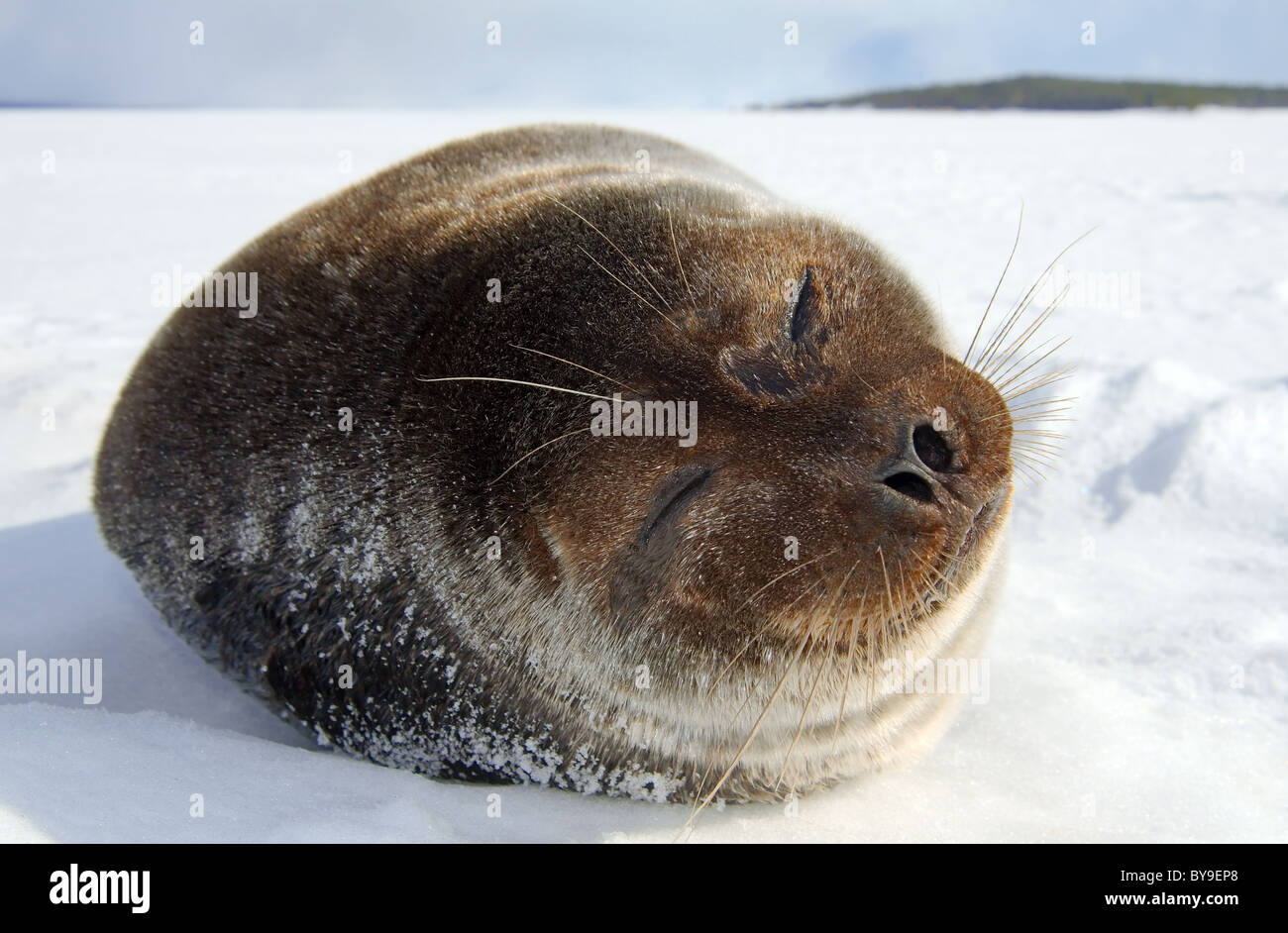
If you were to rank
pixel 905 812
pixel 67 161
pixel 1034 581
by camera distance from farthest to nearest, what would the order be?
pixel 67 161, pixel 1034 581, pixel 905 812

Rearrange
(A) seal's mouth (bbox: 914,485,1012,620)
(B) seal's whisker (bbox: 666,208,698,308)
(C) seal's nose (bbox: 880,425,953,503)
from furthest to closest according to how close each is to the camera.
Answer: (B) seal's whisker (bbox: 666,208,698,308) < (A) seal's mouth (bbox: 914,485,1012,620) < (C) seal's nose (bbox: 880,425,953,503)

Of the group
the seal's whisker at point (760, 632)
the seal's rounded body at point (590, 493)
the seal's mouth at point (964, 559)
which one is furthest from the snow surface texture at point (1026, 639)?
the seal's mouth at point (964, 559)

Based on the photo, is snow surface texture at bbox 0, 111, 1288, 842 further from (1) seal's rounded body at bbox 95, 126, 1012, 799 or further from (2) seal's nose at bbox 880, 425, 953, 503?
(2) seal's nose at bbox 880, 425, 953, 503

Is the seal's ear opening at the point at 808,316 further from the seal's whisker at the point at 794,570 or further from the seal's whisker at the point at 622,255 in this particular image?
the seal's whisker at the point at 794,570

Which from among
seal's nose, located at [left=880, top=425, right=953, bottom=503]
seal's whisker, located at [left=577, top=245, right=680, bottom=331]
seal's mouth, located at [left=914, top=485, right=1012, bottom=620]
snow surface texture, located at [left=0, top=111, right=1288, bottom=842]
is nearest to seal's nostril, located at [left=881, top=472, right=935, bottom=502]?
seal's nose, located at [left=880, top=425, right=953, bottom=503]

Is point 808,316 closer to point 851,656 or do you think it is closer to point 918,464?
point 918,464

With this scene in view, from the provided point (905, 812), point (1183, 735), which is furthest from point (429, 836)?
point (1183, 735)

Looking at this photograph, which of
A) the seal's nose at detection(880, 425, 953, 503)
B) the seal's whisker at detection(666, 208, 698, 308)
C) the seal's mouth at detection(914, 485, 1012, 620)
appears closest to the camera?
the seal's nose at detection(880, 425, 953, 503)
